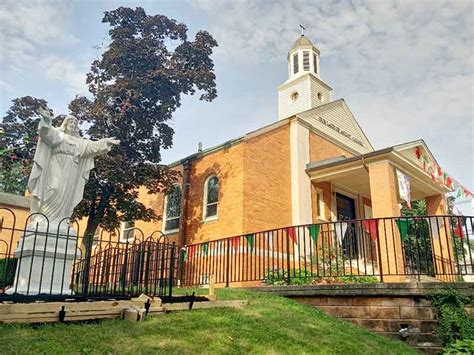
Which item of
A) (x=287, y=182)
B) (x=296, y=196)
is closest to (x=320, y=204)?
(x=296, y=196)

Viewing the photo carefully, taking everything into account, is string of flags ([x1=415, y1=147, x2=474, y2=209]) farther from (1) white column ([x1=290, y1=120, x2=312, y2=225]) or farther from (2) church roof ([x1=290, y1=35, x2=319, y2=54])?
(2) church roof ([x1=290, y1=35, x2=319, y2=54])

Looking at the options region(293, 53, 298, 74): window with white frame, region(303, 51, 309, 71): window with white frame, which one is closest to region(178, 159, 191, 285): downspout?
region(293, 53, 298, 74): window with white frame

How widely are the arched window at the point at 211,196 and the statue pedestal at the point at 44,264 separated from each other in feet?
30.8

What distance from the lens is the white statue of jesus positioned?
23.5ft

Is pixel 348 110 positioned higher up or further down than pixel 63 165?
higher up

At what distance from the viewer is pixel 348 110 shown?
21750mm

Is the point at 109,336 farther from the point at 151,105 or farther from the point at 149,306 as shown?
the point at 151,105

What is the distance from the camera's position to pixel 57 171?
7410mm

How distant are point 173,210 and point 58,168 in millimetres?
11194

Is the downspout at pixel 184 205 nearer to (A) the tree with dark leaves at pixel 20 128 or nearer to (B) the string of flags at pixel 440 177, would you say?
(A) the tree with dark leaves at pixel 20 128

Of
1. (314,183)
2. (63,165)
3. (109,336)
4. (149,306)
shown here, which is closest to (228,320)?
(149,306)

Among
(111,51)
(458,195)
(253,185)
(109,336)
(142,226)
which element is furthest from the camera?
(142,226)

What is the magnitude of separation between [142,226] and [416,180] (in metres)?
12.8

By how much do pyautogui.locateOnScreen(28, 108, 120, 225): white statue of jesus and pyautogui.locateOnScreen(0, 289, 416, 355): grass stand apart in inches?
113
